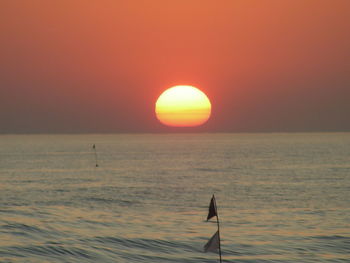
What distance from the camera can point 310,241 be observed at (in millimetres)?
35188

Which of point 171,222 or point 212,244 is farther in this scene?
point 171,222

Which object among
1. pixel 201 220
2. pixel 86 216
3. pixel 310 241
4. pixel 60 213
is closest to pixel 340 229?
pixel 310 241

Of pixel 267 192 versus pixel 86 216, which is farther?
pixel 267 192

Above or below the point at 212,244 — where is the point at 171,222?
above

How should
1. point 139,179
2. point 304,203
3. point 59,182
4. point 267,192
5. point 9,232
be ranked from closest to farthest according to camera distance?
point 9,232 < point 304,203 < point 267,192 < point 59,182 < point 139,179

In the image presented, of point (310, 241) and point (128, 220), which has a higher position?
point (128, 220)

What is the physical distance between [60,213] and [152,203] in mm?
10480

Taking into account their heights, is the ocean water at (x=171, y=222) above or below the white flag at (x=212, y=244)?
above

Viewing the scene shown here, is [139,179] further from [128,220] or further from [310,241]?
[310,241]

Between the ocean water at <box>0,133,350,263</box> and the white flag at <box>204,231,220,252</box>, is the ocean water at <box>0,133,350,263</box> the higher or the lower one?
the higher one

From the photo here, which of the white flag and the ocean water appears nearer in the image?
the white flag

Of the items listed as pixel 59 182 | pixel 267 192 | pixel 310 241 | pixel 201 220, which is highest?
pixel 59 182

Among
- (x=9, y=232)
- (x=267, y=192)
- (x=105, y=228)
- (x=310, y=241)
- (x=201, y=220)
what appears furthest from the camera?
(x=267, y=192)

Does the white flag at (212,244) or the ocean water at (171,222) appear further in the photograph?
the ocean water at (171,222)
